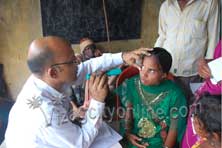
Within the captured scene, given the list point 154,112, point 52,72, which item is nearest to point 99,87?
point 52,72

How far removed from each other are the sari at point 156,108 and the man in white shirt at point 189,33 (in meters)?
0.30

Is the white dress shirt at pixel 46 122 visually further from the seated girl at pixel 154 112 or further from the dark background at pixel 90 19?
the dark background at pixel 90 19

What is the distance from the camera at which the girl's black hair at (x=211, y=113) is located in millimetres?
1154

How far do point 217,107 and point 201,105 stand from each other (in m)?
0.10

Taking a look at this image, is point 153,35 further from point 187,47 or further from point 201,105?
point 201,105

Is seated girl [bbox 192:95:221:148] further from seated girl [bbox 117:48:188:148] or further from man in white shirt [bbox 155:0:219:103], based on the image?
man in white shirt [bbox 155:0:219:103]

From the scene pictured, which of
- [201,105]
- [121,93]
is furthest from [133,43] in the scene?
[201,105]

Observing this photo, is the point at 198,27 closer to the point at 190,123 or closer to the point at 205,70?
the point at 205,70

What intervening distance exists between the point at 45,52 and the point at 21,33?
184 centimetres

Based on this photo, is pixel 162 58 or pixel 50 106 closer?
pixel 50 106

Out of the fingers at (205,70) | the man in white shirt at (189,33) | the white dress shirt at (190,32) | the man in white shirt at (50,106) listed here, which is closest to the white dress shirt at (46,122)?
the man in white shirt at (50,106)

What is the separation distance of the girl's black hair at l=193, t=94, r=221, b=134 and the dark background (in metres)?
2.08

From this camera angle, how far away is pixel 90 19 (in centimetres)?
315

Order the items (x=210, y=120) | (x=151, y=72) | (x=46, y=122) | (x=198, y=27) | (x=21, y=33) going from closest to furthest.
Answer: (x=210, y=120) → (x=46, y=122) → (x=151, y=72) → (x=198, y=27) → (x=21, y=33)
